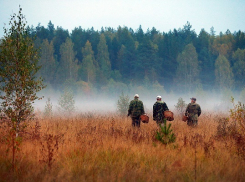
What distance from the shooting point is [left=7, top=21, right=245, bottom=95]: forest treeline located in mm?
62688

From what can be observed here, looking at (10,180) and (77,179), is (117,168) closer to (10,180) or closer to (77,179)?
(77,179)

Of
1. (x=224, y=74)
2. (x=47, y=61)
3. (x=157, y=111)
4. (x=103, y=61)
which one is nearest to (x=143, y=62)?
(x=103, y=61)

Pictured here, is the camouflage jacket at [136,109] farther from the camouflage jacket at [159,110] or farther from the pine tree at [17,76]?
the pine tree at [17,76]

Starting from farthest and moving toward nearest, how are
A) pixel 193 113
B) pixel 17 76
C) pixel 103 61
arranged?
pixel 103 61 < pixel 193 113 < pixel 17 76

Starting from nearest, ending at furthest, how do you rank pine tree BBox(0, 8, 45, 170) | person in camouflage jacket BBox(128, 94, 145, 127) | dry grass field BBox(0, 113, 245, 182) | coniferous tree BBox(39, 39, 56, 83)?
dry grass field BBox(0, 113, 245, 182) < pine tree BBox(0, 8, 45, 170) < person in camouflage jacket BBox(128, 94, 145, 127) < coniferous tree BBox(39, 39, 56, 83)

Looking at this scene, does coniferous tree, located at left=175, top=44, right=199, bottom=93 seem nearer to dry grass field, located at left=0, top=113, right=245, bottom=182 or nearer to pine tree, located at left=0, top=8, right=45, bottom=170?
dry grass field, located at left=0, top=113, right=245, bottom=182

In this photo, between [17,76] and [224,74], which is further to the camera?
[224,74]

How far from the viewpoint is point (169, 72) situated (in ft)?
257

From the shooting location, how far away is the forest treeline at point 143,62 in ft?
206

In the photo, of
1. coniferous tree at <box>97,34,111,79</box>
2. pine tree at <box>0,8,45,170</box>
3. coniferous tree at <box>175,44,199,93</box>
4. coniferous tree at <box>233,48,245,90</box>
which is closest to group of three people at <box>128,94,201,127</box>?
pine tree at <box>0,8,45,170</box>

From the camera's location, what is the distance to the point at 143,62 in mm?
75312

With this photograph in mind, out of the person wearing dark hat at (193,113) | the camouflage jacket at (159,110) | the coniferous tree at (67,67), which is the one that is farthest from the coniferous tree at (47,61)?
the camouflage jacket at (159,110)

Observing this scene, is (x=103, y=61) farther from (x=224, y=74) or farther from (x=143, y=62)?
(x=224, y=74)

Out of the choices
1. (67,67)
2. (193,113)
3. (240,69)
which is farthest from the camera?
(240,69)
